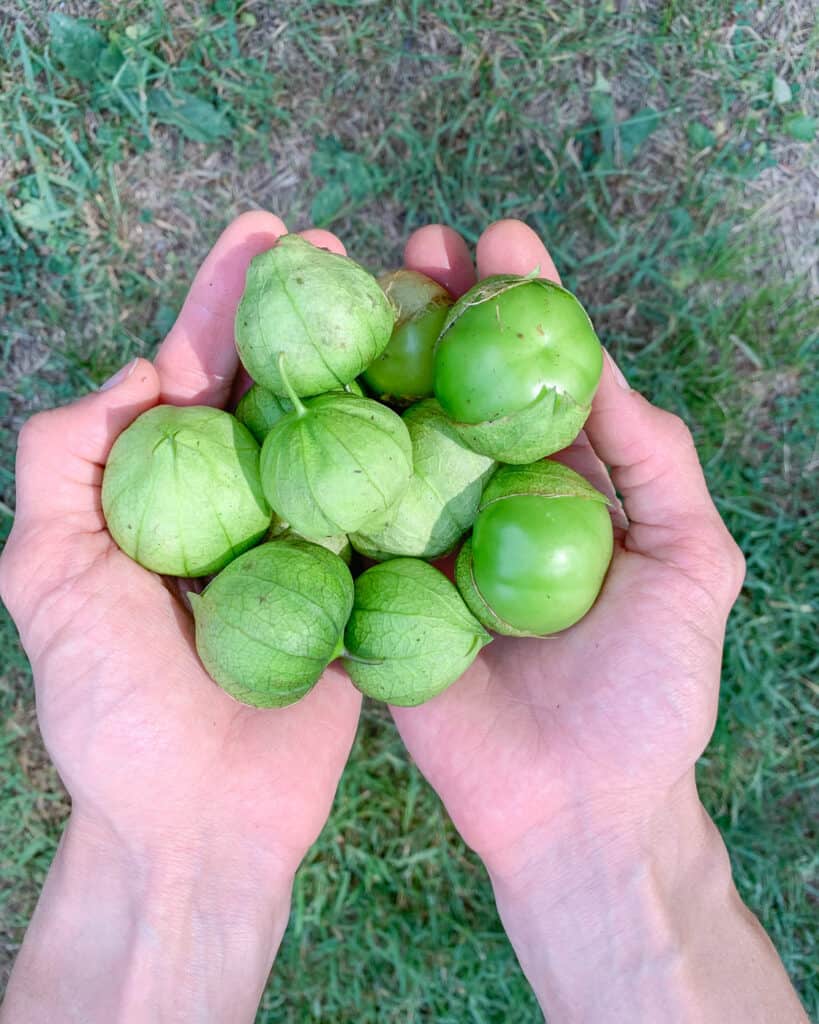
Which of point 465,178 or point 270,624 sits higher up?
point 465,178

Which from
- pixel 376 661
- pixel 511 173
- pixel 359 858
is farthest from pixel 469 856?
pixel 511 173

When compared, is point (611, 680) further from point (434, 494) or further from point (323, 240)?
point (323, 240)

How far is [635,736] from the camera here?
3.71 metres

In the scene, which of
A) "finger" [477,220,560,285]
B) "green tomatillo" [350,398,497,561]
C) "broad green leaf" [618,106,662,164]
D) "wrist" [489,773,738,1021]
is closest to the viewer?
"wrist" [489,773,738,1021]

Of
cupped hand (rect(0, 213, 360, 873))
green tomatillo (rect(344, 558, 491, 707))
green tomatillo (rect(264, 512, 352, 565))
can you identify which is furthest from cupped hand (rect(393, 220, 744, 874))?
green tomatillo (rect(264, 512, 352, 565))

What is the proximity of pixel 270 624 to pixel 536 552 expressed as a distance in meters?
0.93

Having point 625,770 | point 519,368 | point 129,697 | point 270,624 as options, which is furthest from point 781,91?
point 129,697

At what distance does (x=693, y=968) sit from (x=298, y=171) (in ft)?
14.1

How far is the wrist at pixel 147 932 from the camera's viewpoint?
3.62 meters

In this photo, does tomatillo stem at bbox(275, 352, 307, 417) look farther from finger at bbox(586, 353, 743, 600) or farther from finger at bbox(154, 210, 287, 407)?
finger at bbox(586, 353, 743, 600)

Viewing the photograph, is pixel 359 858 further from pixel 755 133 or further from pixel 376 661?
pixel 755 133

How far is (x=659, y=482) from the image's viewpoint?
12.8 feet

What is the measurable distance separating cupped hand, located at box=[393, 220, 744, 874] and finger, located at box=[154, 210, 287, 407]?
926 millimetres

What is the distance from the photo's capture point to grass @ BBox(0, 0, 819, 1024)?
5477mm
